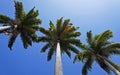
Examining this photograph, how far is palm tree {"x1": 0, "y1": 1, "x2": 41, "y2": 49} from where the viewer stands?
115ft

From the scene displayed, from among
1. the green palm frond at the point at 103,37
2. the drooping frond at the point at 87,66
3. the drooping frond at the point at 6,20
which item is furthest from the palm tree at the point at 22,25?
the green palm frond at the point at 103,37

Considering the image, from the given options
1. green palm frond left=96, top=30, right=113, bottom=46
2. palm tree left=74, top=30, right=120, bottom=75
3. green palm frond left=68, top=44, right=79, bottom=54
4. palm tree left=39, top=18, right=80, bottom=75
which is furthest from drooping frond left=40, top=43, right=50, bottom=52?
green palm frond left=96, top=30, right=113, bottom=46

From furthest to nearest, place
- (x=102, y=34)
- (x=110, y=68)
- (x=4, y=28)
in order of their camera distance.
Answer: (x=102, y=34)
(x=110, y=68)
(x=4, y=28)

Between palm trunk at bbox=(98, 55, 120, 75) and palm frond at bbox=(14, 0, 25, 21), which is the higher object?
palm frond at bbox=(14, 0, 25, 21)

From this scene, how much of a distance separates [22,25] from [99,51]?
12853mm

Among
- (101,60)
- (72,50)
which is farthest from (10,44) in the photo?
(101,60)

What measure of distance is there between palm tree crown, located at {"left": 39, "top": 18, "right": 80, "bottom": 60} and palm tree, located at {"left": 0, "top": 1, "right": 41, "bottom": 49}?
63.2 inches

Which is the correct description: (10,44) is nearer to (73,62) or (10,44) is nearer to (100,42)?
(73,62)

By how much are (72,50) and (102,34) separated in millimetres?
5452

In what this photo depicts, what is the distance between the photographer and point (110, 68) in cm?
3566

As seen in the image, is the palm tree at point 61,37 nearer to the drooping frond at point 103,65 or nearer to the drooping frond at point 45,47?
the drooping frond at point 45,47

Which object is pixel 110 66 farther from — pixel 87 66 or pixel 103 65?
pixel 87 66

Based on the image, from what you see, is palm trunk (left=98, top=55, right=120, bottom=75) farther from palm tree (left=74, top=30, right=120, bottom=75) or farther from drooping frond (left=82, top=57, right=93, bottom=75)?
drooping frond (left=82, top=57, right=93, bottom=75)

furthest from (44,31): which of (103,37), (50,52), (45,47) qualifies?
(103,37)
